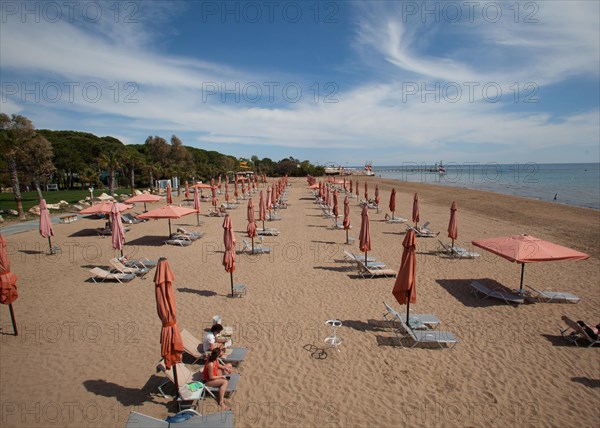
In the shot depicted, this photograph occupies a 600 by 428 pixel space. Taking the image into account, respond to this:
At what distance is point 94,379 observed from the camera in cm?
637

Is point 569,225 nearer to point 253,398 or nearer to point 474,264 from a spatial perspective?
point 474,264

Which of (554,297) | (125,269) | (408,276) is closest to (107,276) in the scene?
(125,269)

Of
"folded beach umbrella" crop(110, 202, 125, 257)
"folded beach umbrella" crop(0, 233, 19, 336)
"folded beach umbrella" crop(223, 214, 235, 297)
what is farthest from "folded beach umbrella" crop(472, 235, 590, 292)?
"folded beach umbrella" crop(110, 202, 125, 257)

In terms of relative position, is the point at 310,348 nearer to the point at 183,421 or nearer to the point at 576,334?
the point at 183,421

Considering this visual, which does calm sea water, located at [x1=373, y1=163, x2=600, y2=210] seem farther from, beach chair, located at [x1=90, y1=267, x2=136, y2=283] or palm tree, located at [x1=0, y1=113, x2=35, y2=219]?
palm tree, located at [x1=0, y1=113, x2=35, y2=219]

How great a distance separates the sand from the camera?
220 inches

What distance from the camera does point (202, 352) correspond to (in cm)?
695

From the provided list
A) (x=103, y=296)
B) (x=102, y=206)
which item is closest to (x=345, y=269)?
(x=103, y=296)

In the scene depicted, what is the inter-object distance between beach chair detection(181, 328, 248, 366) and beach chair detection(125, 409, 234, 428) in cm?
156

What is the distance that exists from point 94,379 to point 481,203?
35.3 metres

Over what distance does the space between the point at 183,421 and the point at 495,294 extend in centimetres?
904

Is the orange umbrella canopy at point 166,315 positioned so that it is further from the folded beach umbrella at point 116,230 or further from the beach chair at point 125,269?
the folded beach umbrella at point 116,230

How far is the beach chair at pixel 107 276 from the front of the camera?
11422 mm

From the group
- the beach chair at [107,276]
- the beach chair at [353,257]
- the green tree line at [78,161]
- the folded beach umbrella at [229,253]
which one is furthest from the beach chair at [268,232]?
the green tree line at [78,161]
